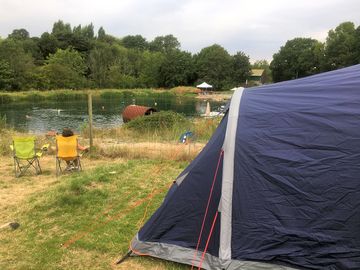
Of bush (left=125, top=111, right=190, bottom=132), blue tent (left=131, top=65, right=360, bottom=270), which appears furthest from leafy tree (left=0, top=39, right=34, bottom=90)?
blue tent (left=131, top=65, right=360, bottom=270)

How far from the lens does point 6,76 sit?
49.3m

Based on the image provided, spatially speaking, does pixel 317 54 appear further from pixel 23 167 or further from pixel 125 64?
pixel 23 167

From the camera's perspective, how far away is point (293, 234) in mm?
3531

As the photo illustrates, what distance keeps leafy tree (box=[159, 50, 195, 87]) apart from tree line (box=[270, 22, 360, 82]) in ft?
59.7

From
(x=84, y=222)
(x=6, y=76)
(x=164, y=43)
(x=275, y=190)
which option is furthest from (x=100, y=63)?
(x=275, y=190)

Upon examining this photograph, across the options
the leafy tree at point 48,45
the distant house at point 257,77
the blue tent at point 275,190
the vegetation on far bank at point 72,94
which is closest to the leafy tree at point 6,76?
the vegetation on far bank at point 72,94

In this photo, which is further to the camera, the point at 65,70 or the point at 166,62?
the point at 166,62

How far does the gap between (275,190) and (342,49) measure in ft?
213

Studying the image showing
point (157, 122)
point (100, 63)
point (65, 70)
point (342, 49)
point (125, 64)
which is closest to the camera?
point (157, 122)

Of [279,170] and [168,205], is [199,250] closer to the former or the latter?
[168,205]

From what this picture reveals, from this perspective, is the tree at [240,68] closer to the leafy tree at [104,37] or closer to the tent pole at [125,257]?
the leafy tree at [104,37]

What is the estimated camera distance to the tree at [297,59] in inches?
2709

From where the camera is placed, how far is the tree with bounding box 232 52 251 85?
72.4 meters

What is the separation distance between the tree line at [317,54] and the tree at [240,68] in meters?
7.85
